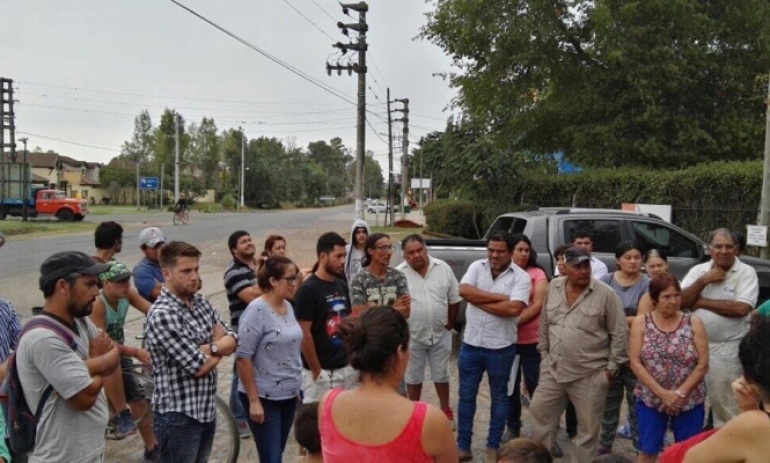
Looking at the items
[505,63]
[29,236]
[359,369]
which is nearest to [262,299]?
[359,369]

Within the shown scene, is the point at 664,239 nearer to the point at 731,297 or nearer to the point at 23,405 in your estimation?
the point at 731,297

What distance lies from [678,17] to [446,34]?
23.3 feet

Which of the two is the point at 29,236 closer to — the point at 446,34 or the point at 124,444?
the point at 446,34

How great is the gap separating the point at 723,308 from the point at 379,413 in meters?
3.46

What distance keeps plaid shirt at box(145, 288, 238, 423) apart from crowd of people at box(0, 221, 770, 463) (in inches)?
0.4

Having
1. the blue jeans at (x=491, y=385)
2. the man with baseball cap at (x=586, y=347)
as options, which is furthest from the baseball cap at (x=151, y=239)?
the man with baseball cap at (x=586, y=347)

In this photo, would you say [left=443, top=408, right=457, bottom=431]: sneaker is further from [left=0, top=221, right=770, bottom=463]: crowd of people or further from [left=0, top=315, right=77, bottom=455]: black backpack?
[left=0, top=315, right=77, bottom=455]: black backpack

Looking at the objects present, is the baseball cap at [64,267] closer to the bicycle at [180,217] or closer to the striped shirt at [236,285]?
the striped shirt at [236,285]

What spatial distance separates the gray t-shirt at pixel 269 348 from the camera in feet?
12.4

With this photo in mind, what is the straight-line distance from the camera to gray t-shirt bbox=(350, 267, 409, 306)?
4.73m

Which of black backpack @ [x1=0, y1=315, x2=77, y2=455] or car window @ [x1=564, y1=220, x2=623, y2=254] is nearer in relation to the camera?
black backpack @ [x1=0, y1=315, x2=77, y2=455]

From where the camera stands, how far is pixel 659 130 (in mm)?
17984

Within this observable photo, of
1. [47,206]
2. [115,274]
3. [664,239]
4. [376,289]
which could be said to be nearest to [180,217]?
[47,206]

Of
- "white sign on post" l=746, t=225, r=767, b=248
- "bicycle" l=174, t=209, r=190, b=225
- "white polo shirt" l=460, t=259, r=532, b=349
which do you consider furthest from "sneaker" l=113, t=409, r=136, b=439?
"bicycle" l=174, t=209, r=190, b=225
